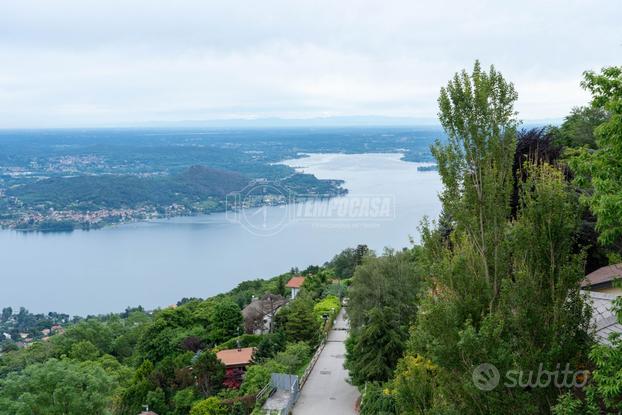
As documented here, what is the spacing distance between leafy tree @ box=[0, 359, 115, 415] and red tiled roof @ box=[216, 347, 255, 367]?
14.4ft

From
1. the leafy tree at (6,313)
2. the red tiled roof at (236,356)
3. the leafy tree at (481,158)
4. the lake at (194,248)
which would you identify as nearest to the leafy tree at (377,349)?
the red tiled roof at (236,356)

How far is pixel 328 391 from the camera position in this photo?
1088cm

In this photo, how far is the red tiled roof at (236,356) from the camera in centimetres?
1371

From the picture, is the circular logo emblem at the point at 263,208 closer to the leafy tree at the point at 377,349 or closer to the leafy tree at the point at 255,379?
the leafy tree at the point at 255,379

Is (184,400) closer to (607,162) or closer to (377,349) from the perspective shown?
(377,349)

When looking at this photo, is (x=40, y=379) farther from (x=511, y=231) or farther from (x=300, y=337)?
(x=511, y=231)

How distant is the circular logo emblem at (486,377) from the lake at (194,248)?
3579 centimetres

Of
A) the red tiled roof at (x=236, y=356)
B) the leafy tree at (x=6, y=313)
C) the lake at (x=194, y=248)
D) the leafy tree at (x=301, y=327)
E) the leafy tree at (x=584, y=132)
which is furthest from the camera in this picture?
the lake at (x=194, y=248)

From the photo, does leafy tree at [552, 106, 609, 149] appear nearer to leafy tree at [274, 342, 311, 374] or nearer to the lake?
leafy tree at [274, 342, 311, 374]

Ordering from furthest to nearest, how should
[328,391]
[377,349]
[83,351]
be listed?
1. [83,351]
2. [328,391]
3. [377,349]

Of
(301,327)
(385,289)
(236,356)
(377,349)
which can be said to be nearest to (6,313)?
(236,356)

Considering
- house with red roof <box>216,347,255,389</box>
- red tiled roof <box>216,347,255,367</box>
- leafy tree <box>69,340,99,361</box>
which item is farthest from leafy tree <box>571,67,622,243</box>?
leafy tree <box>69,340,99,361</box>

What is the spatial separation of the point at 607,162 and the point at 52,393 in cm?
909

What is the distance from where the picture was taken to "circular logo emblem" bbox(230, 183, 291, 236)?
6055 centimetres
